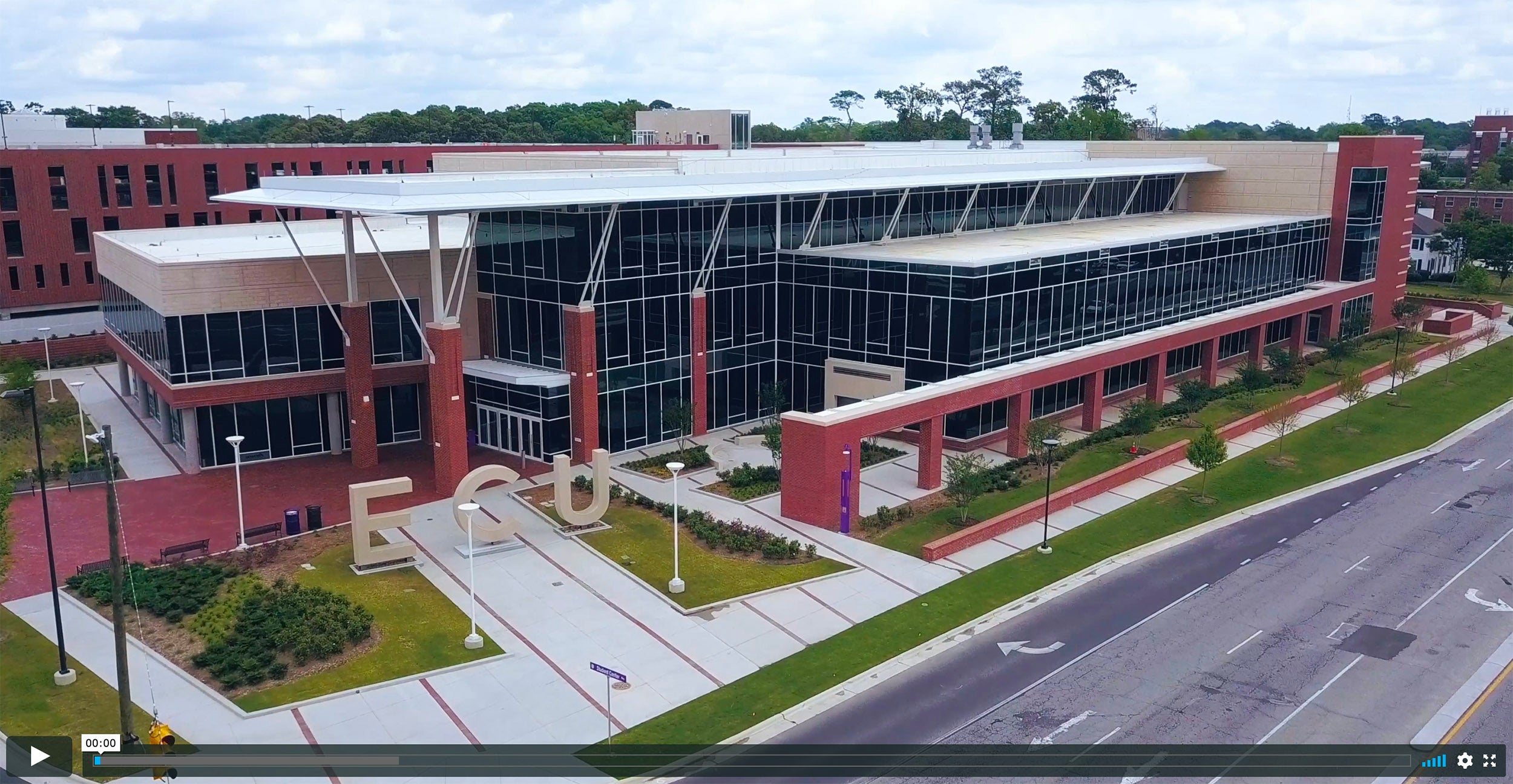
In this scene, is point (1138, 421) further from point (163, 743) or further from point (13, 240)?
point (13, 240)

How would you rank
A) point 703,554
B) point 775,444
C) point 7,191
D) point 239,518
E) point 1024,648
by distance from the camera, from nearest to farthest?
point 1024,648
point 703,554
point 239,518
point 775,444
point 7,191

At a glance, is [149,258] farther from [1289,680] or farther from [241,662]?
[1289,680]

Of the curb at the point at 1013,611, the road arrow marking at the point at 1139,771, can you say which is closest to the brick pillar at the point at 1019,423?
the curb at the point at 1013,611

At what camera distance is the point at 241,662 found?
28453 mm

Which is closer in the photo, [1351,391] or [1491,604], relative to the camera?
[1491,604]

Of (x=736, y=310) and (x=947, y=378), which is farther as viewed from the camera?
(x=736, y=310)

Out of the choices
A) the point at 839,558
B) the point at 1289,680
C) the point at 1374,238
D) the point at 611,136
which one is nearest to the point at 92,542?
the point at 839,558

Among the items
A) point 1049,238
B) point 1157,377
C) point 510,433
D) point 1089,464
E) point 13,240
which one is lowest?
point 1089,464

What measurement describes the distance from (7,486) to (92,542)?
27.5 feet

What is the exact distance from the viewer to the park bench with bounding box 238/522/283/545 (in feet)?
123

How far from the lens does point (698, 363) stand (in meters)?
50.4

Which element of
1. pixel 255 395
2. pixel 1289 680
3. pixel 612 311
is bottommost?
pixel 1289 680

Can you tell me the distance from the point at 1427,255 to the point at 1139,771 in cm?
10291

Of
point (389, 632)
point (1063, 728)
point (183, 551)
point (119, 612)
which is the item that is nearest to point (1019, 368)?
point (1063, 728)
